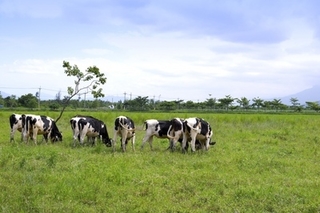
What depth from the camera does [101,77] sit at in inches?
832

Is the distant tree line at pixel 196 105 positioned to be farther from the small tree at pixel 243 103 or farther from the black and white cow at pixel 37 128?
the black and white cow at pixel 37 128

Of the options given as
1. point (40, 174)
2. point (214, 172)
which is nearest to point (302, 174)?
point (214, 172)

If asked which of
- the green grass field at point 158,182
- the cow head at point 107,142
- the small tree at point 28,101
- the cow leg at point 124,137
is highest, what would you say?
the small tree at point 28,101

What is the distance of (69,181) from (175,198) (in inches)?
103

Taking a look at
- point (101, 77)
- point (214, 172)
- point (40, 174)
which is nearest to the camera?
point (40, 174)

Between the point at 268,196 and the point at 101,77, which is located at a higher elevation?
the point at 101,77

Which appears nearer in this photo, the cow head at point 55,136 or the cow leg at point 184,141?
the cow leg at point 184,141

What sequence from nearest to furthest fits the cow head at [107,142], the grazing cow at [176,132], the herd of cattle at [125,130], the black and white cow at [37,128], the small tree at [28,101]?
1. the herd of cattle at [125,130]
2. the grazing cow at [176,132]
3. the black and white cow at [37,128]
4. the cow head at [107,142]
5. the small tree at [28,101]

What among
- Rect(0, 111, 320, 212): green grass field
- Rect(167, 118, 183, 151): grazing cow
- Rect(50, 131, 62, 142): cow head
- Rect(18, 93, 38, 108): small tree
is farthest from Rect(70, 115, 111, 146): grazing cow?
Rect(18, 93, 38, 108): small tree

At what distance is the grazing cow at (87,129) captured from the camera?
15195 millimetres

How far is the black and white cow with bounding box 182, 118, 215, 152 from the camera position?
14.1 metres

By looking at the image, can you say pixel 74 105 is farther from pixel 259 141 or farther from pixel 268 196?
pixel 268 196

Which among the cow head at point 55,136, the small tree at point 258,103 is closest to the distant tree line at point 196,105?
the small tree at point 258,103

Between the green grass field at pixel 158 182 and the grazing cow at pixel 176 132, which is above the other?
the grazing cow at pixel 176 132
